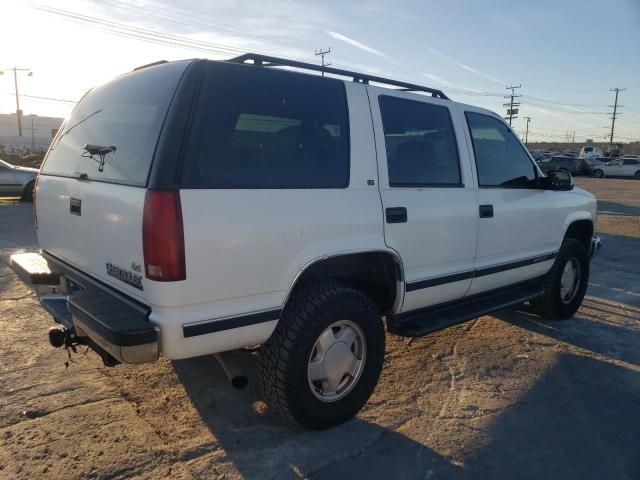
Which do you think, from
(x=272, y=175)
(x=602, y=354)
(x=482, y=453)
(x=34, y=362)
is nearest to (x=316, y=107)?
(x=272, y=175)

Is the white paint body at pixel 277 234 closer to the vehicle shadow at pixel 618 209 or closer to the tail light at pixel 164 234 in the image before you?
the tail light at pixel 164 234

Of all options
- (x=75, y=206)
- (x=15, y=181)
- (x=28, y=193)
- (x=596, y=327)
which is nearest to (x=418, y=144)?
(x=75, y=206)

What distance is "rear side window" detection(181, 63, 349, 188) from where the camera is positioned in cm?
248

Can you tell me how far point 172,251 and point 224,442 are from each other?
4.09 ft

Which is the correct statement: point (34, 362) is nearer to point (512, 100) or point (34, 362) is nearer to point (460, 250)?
point (460, 250)

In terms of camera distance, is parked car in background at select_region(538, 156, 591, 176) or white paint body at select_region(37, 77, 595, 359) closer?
white paint body at select_region(37, 77, 595, 359)

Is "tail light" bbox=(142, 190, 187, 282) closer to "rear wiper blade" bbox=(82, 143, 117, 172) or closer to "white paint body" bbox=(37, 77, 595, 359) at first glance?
"white paint body" bbox=(37, 77, 595, 359)

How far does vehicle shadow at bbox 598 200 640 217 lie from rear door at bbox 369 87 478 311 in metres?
13.7

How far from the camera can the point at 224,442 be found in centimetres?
288

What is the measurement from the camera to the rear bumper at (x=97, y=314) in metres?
2.33

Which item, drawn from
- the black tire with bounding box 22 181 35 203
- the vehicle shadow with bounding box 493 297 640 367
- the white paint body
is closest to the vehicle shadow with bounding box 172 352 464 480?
the white paint body

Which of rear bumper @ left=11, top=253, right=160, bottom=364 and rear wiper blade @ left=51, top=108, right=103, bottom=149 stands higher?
rear wiper blade @ left=51, top=108, right=103, bottom=149

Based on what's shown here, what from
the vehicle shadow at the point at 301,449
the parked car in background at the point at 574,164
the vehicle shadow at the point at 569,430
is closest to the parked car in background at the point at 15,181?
the vehicle shadow at the point at 301,449

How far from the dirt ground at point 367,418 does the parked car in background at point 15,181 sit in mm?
10663
